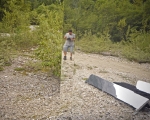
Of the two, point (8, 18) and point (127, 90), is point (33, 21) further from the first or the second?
point (127, 90)

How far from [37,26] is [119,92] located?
2420 millimetres

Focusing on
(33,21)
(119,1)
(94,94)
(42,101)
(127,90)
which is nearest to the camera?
(119,1)

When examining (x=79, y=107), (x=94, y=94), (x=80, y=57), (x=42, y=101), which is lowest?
(x=42, y=101)

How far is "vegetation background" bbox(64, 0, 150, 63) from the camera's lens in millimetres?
1476

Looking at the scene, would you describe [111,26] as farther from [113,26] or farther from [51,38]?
[51,38]

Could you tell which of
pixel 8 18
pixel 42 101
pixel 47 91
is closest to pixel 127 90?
pixel 42 101

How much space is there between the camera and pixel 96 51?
163 cm

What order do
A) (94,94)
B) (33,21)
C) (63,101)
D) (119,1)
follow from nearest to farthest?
(119,1) → (94,94) → (63,101) → (33,21)

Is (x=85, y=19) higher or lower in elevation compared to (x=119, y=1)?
lower

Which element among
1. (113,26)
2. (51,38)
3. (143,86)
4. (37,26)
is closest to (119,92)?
(143,86)

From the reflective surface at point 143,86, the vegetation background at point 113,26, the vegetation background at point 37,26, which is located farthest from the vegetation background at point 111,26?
the vegetation background at point 37,26

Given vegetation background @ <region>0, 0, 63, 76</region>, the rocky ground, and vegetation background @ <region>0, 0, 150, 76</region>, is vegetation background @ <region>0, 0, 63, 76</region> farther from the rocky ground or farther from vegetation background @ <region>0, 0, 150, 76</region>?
vegetation background @ <region>0, 0, 150, 76</region>

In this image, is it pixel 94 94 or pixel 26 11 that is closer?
pixel 94 94

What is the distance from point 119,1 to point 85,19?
0.90 ft
